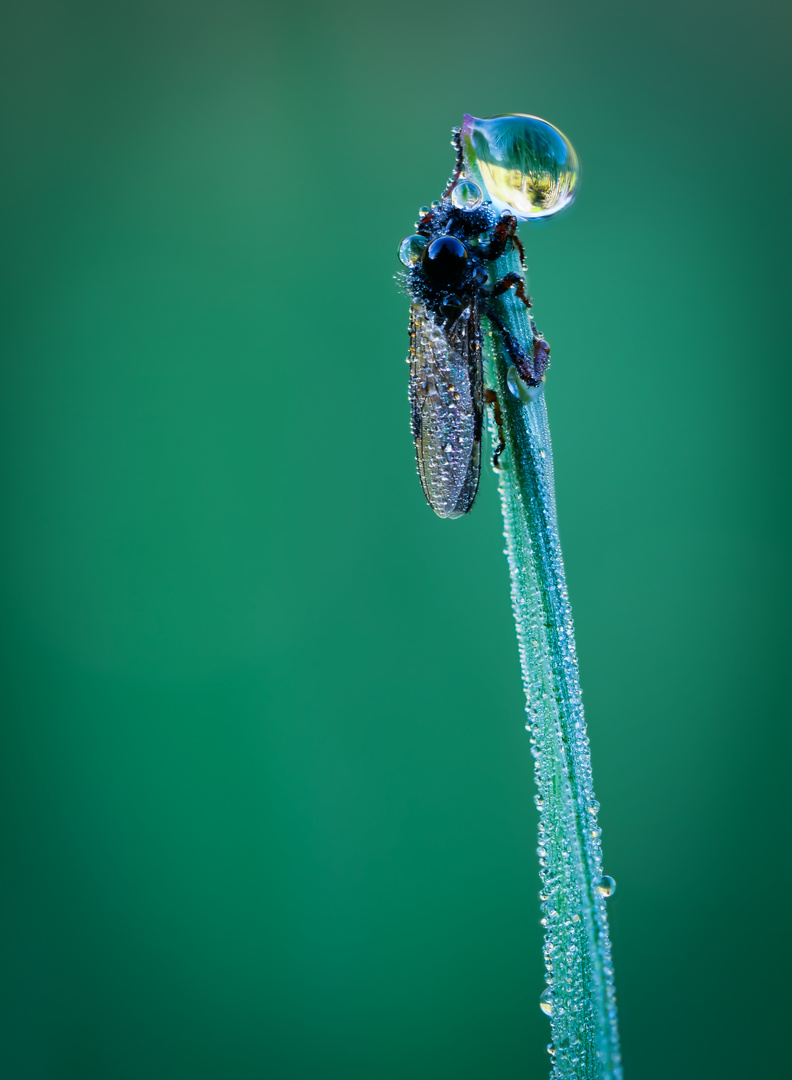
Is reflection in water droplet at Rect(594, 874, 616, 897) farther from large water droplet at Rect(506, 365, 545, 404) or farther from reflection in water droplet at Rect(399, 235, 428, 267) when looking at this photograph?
reflection in water droplet at Rect(399, 235, 428, 267)

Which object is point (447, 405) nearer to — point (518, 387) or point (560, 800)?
point (518, 387)

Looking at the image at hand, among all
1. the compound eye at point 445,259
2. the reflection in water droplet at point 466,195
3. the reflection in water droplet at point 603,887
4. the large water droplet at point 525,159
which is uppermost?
the reflection in water droplet at point 466,195

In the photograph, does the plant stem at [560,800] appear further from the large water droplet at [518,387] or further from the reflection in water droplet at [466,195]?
the reflection in water droplet at [466,195]

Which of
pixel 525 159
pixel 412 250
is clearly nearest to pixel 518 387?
pixel 525 159

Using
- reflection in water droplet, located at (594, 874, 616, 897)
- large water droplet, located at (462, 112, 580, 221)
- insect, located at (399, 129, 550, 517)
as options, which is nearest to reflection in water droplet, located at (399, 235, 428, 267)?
insect, located at (399, 129, 550, 517)

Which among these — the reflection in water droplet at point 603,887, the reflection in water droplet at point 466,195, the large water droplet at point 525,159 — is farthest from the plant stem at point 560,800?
the reflection in water droplet at point 466,195

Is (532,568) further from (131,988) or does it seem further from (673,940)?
(131,988)

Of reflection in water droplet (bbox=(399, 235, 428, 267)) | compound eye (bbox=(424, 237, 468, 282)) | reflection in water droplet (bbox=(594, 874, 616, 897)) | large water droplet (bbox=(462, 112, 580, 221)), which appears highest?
reflection in water droplet (bbox=(399, 235, 428, 267))
